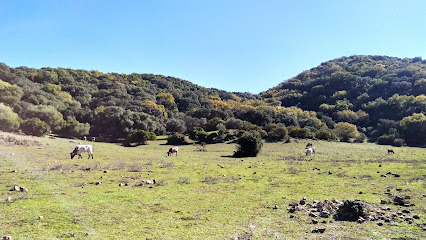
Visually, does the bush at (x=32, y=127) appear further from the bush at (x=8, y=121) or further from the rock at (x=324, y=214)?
the rock at (x=324, y=214)

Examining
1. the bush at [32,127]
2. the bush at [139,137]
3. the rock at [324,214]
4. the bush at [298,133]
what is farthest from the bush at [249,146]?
the bush at [32,127]

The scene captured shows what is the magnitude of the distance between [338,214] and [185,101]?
104996 mm

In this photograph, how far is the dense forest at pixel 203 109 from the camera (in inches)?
2140

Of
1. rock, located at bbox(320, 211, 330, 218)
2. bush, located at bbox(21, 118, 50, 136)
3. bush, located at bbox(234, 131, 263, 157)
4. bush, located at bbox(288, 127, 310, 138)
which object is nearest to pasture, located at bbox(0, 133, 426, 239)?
rock, located at bbox(320, 211, 330, 218)

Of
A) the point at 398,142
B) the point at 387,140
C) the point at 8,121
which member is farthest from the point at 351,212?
the point at 387,140

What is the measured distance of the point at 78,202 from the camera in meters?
9.59

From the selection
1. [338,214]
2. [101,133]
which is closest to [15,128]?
[101,133]

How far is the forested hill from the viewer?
264ft

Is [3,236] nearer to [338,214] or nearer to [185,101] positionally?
[338,214]

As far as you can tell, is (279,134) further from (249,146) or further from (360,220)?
(360,220)

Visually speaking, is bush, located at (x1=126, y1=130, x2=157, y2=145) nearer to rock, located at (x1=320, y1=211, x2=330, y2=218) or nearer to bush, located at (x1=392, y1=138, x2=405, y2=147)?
rock, located at (x1=320, y1=211, x2=330, y2=218)

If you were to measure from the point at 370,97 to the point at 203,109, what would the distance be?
76789 millimetres

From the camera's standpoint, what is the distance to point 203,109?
86125 mm

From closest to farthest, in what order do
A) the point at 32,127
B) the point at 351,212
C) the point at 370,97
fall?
the point at 351,212 < the point at 32,127 < the point at 370,97
